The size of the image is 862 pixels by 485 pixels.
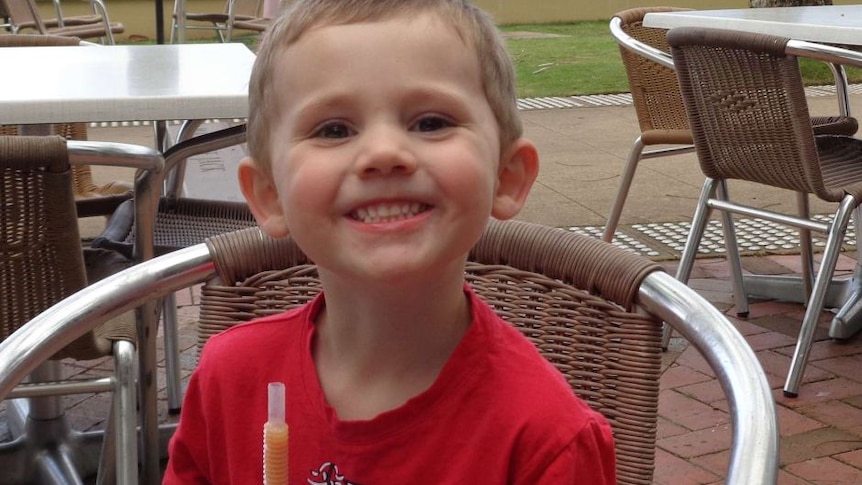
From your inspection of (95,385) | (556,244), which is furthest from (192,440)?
(95,385)

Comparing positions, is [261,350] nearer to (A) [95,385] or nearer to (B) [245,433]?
(B) [245,433]

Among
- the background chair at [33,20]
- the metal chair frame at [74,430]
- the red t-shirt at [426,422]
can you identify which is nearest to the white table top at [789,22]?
the metal chair frame at [74,430]

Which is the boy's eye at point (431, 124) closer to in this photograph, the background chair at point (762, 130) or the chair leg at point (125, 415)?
the chair leg at point (125, 415)

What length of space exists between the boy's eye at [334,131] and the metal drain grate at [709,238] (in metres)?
3.79

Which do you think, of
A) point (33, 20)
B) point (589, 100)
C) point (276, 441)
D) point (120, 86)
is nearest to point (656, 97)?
Result: point (120, 86)

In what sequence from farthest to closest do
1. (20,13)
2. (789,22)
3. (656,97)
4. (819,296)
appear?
1. (20,13)
2. (656,97)
3. (789,22)
4. (819,296)

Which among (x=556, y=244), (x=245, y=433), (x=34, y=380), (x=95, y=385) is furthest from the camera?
(x=34, y=380)

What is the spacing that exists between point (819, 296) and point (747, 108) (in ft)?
1.85

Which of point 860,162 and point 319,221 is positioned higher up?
point 319,221

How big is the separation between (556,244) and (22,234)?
1.14m

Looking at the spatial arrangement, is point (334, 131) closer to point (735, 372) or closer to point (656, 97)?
point (735, 372)

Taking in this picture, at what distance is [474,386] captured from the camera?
105 centimetres

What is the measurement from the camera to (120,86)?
8.38 feet

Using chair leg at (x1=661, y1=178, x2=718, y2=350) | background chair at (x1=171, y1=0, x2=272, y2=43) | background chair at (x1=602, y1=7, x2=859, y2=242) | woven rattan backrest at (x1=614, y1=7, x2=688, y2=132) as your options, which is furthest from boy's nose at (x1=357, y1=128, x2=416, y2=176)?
background chair at (x1=171, y1=0, x2=272, y2=43)
